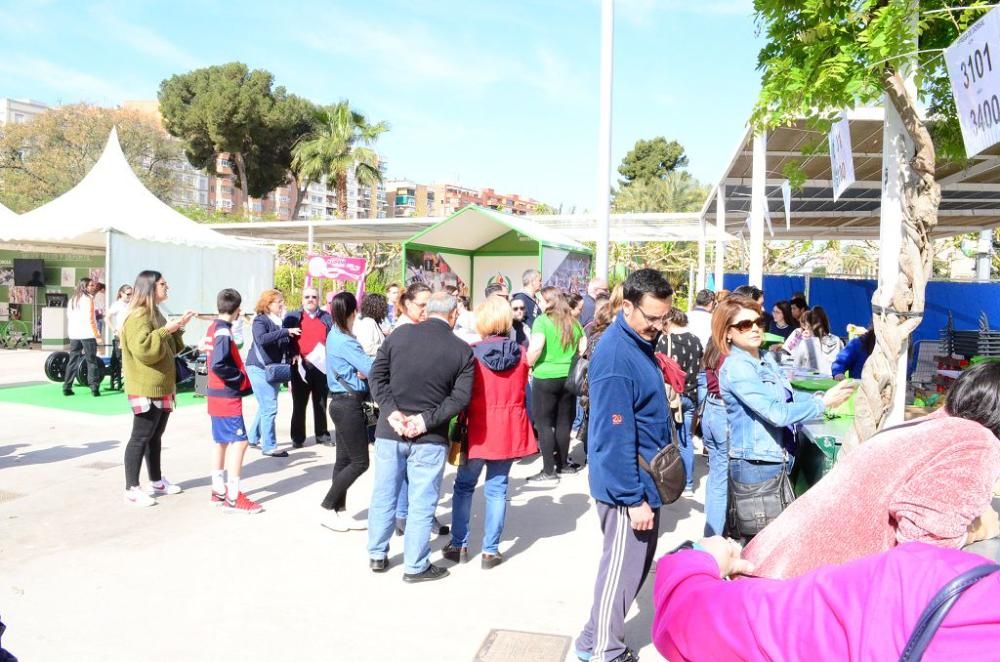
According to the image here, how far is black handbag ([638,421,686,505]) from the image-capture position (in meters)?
3.26

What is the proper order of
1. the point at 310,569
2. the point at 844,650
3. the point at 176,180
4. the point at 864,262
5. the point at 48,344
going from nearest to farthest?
the point at 844,650 → the point at 310,569 → the point at 48,344 → the point at 864,262 → the point at 176,180

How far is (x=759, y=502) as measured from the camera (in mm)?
3717

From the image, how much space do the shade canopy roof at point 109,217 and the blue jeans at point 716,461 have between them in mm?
11674

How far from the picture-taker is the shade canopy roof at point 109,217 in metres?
13.4

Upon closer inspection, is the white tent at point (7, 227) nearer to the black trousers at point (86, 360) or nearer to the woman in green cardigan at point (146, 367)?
the black trousers at point (86, 360)

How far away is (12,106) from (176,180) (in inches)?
3368

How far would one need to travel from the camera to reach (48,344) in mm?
17328

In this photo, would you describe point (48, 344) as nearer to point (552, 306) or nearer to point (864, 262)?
point (552, 306)

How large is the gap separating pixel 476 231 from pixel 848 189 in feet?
23.5

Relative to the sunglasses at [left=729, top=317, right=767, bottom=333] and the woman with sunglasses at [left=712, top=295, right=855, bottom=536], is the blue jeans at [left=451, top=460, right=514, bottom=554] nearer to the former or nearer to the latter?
the woman with sunglasses at [left=712, top=295, right=855, bottom=536]

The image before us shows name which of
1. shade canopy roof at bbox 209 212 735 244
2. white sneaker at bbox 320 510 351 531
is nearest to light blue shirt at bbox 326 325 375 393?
white sneaker at bbox 320 510 351 531

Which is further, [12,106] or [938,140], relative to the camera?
[12,106]

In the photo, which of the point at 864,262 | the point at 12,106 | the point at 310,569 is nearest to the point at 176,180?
the point at 864,262

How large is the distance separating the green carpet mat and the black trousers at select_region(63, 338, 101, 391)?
232 millimetres
